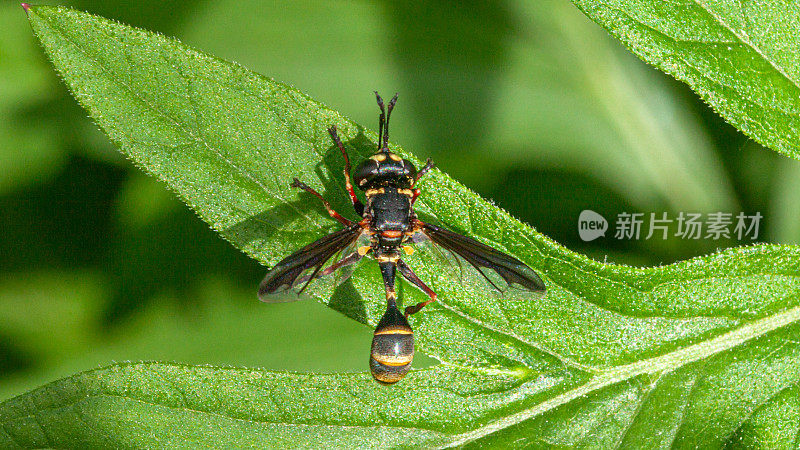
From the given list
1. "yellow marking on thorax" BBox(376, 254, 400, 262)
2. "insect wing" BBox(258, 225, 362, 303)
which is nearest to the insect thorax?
"insect wing" BBox(258, 225, 362, 303)

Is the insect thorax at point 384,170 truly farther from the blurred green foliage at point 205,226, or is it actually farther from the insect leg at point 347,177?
the blurred green foliage at point 205,226

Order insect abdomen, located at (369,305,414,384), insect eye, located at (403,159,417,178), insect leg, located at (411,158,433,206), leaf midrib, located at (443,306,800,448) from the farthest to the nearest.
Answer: insect eye, located at (403,159,417,178) < insect leg, located at (411,158,433,206) < leaf midrib, located at (443,306,800,448) < insect abdomen, located at (369,305,414,384)

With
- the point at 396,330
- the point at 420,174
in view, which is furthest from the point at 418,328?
the point at 420,174

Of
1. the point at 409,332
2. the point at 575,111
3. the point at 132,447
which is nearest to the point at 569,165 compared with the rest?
the point at 575,111

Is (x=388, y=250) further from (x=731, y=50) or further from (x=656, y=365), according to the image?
(x=731, y=50)

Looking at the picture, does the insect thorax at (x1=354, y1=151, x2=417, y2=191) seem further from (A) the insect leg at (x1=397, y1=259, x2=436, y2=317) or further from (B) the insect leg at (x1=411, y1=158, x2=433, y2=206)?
(A) the insect leg at (x1=397, y1=259, x2=436, y2=317)

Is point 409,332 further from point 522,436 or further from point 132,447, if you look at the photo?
point 132,447
